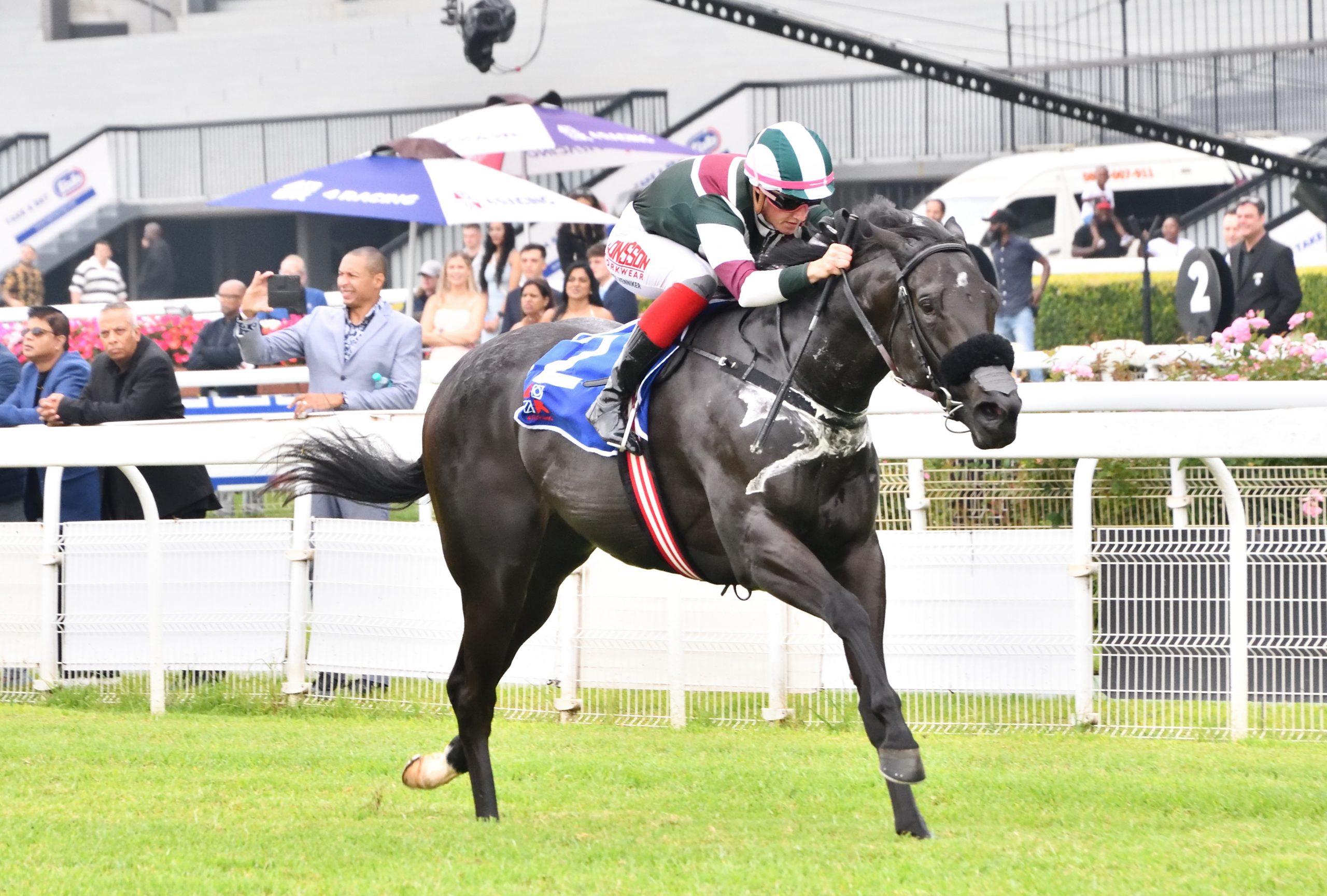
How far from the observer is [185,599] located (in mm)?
7926

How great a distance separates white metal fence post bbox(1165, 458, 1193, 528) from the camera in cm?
716

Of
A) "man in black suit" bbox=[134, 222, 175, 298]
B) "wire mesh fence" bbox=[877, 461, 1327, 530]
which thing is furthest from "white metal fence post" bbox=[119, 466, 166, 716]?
"man in black suit" bbox=[134, 222, 175, 298]

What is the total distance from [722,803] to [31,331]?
514 cm

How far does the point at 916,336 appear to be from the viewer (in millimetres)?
4809

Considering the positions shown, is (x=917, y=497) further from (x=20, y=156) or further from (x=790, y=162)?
(x=20, y=156)

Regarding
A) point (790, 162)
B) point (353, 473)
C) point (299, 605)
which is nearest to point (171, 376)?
point (299, 605)

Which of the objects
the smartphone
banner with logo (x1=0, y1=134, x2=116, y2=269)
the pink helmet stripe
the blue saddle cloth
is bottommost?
the blue saddle cloth

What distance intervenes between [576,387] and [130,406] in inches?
147

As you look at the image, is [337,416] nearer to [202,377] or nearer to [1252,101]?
[202,377]

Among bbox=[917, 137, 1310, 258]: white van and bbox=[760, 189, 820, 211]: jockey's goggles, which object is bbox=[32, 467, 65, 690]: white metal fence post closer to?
bbox=[760, 189, 820, 211]: jockey's goggles

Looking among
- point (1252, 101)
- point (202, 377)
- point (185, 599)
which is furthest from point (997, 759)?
point (1252, 101)

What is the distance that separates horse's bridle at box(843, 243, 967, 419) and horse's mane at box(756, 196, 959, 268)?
0.15 feet

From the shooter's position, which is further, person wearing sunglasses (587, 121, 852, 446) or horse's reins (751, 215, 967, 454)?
person wearing sunglasses (587, 121, 852, 446)

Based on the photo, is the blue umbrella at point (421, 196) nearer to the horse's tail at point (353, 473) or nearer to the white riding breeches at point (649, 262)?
the horse's tail at point (353, 473)
